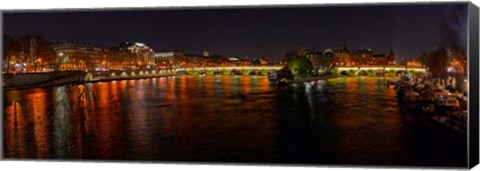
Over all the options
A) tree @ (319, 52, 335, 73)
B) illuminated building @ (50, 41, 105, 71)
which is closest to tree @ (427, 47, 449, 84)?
tree @ (319, 52, 335, 73)

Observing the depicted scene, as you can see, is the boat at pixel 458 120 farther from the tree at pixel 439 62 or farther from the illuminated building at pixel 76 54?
the illuminated building at pixel 76 54

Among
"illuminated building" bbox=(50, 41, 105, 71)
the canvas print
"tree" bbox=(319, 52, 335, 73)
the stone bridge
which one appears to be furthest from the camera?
"illuminated building" bbox=(50, 41, 105, 71)

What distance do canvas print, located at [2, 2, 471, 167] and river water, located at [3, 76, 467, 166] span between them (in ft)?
0.04

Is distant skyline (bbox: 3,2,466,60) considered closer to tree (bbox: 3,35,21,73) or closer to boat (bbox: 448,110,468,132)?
tree (bbox: 3,35,21,73)

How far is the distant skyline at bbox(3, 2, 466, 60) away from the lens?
6.46 m

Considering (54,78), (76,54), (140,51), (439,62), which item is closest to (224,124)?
(140,51)

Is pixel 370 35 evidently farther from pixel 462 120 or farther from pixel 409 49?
pixel 462 120

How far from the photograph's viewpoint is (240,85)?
291 inches

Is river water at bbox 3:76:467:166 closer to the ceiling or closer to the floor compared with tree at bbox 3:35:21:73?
closer to the floor

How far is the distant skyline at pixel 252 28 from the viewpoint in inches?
254

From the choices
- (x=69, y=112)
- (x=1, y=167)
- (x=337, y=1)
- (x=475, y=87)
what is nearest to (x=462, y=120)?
(x=475, y=87)

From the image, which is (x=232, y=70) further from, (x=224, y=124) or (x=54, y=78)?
(x=54, y=78)

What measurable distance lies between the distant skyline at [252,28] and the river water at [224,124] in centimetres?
40

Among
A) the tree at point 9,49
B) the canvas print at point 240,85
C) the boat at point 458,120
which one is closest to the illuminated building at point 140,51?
the canvas print at point 240,85
